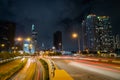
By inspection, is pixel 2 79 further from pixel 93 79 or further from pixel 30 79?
pixel 93 79

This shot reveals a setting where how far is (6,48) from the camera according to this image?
19012 centimetres

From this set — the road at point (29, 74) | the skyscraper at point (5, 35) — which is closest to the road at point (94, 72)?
the road at point (29, 74)

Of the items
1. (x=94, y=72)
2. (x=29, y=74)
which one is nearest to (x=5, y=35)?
(x=29, y=74)

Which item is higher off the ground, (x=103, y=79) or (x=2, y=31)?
(x=2, y=31)

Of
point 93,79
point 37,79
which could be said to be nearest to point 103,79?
point 93,79

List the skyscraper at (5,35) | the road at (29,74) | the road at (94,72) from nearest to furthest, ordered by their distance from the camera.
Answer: the road at (94,72)
the road at (29,74)
the skyscraper at (5,35)

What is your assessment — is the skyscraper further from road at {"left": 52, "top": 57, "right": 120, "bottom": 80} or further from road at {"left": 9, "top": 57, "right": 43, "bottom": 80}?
road at {"left": 52, "top": 57, "right": 120, "bottom": 80}

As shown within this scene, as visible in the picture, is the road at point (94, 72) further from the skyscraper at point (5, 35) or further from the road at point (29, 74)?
the skyscraper at point (5, 35)

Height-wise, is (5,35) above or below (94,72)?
above

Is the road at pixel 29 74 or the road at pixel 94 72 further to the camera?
the road at pixel 29 74

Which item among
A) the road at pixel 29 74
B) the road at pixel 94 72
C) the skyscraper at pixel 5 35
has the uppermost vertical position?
the skyscraper at pixel 5 35

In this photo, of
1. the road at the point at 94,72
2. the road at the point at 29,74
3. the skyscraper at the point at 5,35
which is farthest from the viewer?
the skyscraper at the point at 5,35

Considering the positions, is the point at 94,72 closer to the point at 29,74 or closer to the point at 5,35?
the point at 29,74

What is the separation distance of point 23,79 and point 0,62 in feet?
84.2
